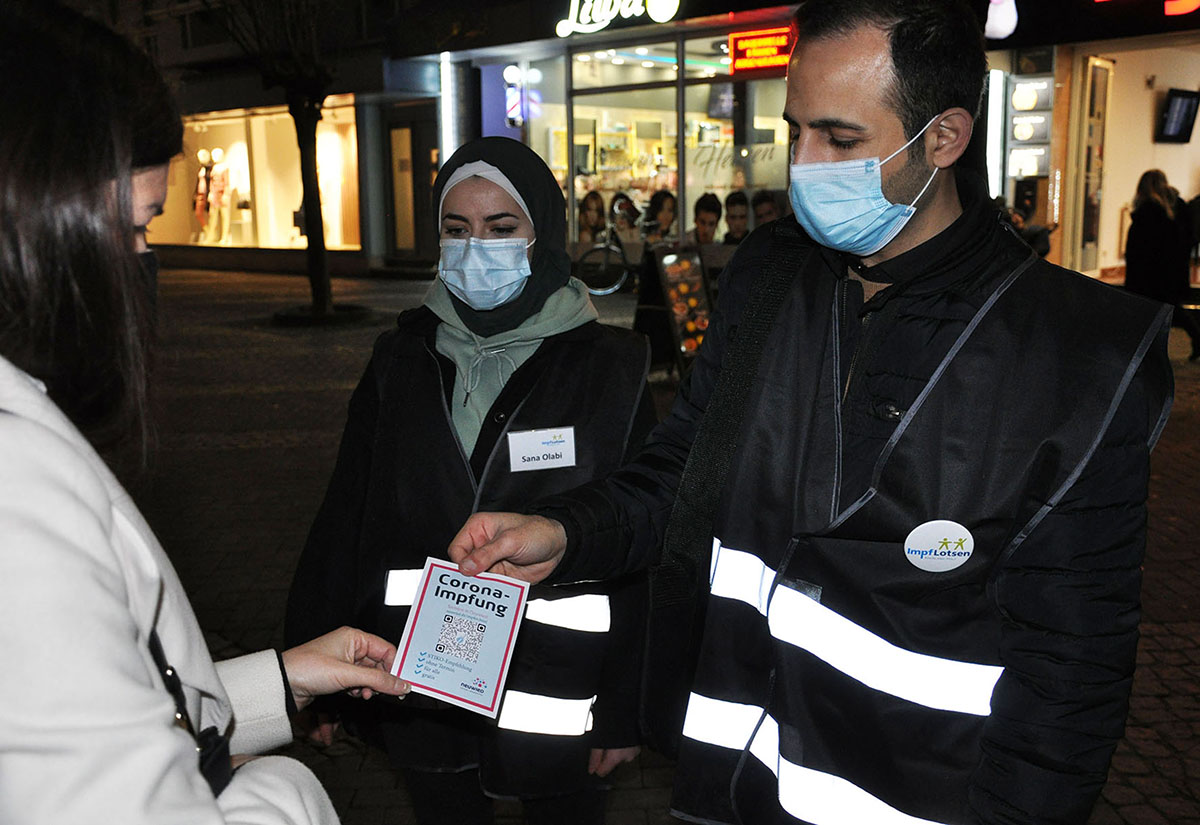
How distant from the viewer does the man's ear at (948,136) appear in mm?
1925

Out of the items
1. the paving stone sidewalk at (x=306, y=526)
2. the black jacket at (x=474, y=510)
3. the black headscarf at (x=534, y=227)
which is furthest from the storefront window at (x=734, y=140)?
the black jacket at (x=474, y=510)

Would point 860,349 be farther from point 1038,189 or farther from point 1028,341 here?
point 1038,189

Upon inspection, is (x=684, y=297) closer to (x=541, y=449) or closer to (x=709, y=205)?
(x=709, y=205)

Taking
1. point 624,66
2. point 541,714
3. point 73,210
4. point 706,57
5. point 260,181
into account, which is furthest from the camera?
point 260,181

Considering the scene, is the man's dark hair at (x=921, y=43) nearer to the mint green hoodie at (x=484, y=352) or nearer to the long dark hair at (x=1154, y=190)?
the mint green hoodie at (x=484, y=352)

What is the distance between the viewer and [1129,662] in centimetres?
160

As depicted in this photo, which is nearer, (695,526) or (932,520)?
(932,520)

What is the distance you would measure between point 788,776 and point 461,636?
678mm

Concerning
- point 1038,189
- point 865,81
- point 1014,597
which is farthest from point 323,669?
point 1038,189

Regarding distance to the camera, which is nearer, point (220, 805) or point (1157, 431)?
point (220, 805)

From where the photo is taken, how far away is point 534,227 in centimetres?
289

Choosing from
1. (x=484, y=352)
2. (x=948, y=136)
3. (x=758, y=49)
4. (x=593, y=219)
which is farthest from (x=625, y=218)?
(x=948, y=136)

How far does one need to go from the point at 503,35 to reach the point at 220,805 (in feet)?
61.7

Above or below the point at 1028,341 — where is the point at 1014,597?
Answer: below
